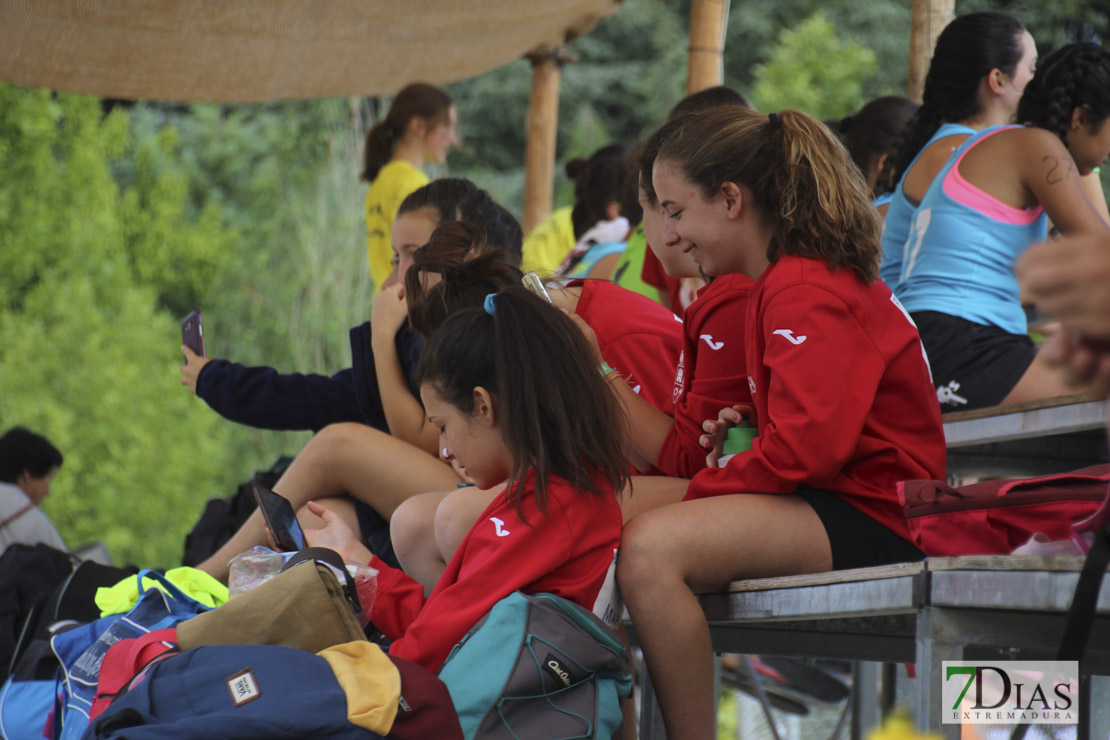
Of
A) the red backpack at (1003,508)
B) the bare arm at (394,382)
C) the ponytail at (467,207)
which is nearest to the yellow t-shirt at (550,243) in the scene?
the ponytail at (467,207)

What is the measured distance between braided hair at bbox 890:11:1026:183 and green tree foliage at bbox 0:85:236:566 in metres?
11.2

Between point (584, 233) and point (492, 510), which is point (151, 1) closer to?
point (584, 233)

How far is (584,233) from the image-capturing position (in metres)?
4.81

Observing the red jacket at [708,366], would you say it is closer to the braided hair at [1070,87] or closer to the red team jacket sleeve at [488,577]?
the red team jacket sleeve at [488,577]

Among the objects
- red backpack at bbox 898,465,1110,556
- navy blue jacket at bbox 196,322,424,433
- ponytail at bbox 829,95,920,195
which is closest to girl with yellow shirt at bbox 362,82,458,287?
navy blue jacket at bbox 196,322,424,433

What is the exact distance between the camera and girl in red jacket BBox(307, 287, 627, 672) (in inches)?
71.1

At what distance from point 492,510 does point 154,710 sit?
1.82 feet

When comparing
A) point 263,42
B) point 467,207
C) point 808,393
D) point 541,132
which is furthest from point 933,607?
point 541,132

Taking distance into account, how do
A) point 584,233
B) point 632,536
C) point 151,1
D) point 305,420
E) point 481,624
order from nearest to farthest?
point 481,624 → point 632,536 → point 305,420 → point 151,1 → point 584,233

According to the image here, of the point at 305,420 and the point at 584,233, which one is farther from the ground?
the point at 584,233

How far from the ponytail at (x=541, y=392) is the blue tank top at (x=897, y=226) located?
4.44ft

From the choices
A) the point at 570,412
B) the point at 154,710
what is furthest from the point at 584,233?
the point at 154,710

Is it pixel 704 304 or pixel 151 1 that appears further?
pixel 151 1

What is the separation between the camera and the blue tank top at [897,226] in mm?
3057
